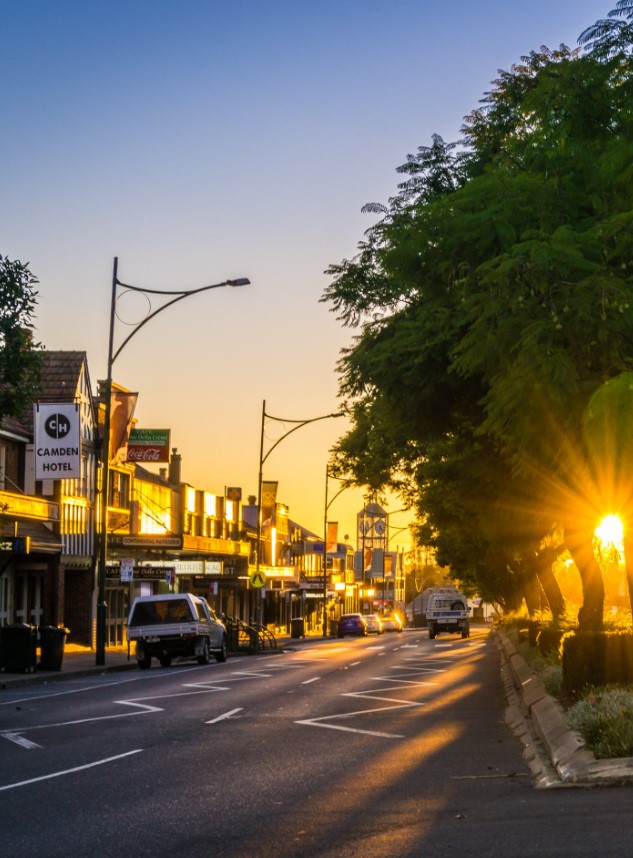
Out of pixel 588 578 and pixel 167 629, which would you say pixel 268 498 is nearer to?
pixel 167 629

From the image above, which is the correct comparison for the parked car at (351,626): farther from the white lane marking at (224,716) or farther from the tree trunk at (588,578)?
the white lane marking at (224,716)

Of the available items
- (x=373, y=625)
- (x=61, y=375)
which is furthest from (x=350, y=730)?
(x=373, y=625)

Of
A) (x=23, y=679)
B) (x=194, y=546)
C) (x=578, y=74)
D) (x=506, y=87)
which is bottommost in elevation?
(x=23, y=679)

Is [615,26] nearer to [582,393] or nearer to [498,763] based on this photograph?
[582,393]

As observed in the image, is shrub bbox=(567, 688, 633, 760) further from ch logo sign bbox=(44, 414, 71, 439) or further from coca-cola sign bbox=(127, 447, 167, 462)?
coca-cola sign bbox=(127, 447, 167, 462)

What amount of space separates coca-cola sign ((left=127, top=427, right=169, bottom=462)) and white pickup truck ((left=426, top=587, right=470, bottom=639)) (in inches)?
1314

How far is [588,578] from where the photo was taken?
24.6 metres

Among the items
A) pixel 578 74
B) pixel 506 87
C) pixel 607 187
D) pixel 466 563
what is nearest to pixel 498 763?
pixel 607 187

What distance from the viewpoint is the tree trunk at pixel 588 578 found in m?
22.8

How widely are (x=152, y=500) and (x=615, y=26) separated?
47.1m

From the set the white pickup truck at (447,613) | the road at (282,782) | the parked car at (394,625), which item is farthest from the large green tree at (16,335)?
the parked car at (394,625)

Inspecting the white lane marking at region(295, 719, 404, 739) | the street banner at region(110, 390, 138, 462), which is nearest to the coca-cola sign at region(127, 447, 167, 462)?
the street banner at region(110, 390, 138, 462)

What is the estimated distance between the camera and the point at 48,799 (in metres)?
11.2

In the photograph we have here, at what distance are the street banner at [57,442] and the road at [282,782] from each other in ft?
37.1
